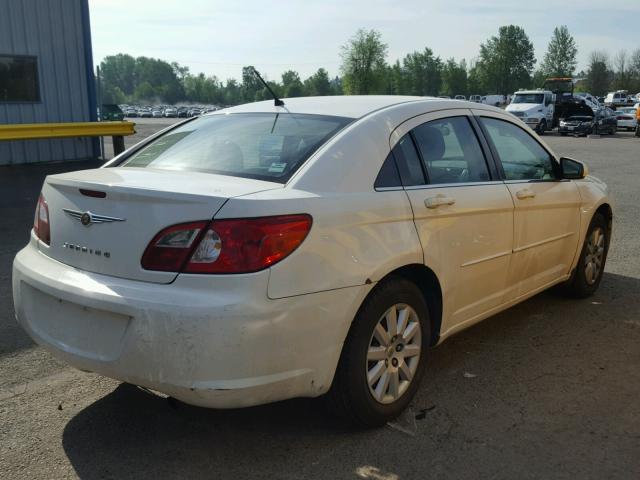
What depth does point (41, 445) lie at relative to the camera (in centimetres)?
303

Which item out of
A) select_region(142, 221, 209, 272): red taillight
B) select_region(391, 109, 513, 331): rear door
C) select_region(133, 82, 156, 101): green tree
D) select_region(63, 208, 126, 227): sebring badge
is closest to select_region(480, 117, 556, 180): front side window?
select_region(391, 109, 513, 331): rear door

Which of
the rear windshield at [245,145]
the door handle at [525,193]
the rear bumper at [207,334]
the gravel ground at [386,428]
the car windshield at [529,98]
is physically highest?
the car windshield at [529,98]

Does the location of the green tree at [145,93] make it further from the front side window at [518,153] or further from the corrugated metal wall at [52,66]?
the front side window at [518,153]

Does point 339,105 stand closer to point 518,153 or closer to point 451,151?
point 451,151

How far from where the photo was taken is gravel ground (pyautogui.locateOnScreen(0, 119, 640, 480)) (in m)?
2.88

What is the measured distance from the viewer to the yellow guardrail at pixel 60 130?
11.2 m

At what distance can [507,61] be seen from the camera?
117938mm

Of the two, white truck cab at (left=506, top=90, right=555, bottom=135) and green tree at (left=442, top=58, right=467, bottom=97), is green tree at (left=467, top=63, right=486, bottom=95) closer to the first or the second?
green tree at (left=442, top=58, right=467, bottom=97)

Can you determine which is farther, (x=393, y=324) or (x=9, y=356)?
(x=9, y=356)

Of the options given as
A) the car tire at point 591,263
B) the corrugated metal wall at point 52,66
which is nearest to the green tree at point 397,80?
the corrugated metal wall at point 52,66

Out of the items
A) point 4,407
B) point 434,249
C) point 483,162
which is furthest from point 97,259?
point 483,162

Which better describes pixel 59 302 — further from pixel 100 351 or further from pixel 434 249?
pixel 434 249

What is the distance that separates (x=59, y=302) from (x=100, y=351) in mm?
350

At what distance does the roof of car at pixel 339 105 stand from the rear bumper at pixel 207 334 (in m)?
1.15
